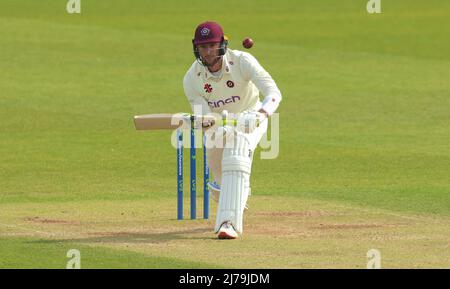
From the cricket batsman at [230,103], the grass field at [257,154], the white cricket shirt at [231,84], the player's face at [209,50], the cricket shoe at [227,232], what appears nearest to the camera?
the grass field at [257,154]

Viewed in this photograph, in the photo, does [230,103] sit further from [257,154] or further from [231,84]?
[257,154]

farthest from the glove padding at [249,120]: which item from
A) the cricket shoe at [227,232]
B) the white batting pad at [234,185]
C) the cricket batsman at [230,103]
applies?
the cricket shoe at [227,232]

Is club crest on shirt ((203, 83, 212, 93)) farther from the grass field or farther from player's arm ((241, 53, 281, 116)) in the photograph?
the grass field

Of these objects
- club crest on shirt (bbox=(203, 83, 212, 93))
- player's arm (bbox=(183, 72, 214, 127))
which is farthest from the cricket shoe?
club crest on shirt (bbox=(203, 83, 212, 93))

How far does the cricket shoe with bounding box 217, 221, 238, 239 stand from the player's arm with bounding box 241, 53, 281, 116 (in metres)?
0.98

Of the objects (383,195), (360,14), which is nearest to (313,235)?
(383,195)

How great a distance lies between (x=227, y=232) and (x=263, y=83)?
1353 mm

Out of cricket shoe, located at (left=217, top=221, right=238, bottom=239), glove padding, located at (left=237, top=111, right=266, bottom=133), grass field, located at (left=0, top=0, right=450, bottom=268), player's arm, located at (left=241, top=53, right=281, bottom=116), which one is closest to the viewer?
grass field, located at (left=0, top=0, right=450, bottom=268)

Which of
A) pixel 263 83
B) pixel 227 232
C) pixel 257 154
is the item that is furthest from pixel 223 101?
pixel 257 154

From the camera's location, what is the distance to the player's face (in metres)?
11.0

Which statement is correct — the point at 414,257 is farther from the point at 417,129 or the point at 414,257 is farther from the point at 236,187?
the point at 417,129

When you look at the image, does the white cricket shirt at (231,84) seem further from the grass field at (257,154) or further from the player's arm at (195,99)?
the grass field at (257,154)

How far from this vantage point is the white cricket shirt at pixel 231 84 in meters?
11.2

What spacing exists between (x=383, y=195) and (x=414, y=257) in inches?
141
